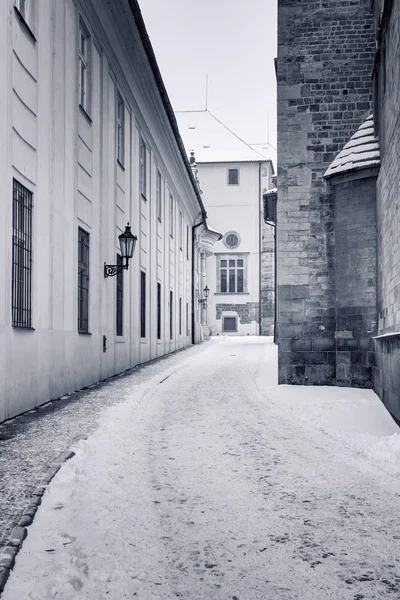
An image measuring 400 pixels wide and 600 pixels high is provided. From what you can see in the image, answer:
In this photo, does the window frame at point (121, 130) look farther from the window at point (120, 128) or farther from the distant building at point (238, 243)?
the distant building at point (238, 243)

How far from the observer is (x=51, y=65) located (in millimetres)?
9617

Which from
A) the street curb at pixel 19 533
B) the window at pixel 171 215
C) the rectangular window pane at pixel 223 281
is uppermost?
the window at pixel 171 215

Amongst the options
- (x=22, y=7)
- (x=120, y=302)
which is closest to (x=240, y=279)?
(x=120, y=302)

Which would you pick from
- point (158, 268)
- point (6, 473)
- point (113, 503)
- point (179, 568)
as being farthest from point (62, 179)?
point (158, 268)

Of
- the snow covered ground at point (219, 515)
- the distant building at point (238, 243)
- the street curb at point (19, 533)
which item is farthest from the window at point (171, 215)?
the distant building at point (238, 243)

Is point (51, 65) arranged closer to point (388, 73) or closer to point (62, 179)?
point (62, 179)

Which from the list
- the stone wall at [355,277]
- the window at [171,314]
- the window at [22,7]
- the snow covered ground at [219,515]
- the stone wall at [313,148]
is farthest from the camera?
the window at [171,314]

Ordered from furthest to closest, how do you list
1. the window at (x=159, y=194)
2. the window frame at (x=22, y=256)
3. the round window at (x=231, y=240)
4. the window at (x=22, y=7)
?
the round window at (x=231, y=240)
the window at (x=159, y=194)
the window at (x=22, y=7)
the window frame at (x=22, y=256)

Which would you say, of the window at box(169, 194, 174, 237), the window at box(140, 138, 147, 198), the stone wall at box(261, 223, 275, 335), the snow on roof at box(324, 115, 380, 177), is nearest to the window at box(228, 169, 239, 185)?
the stone wall at box(261, 223, 275, 335)

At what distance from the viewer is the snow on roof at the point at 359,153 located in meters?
11.9

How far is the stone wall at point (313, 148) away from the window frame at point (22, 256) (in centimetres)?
588

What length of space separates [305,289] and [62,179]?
5469mm

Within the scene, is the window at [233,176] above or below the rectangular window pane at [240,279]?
above

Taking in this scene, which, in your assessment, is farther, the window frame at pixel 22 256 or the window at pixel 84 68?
the window at pixel 84 68
